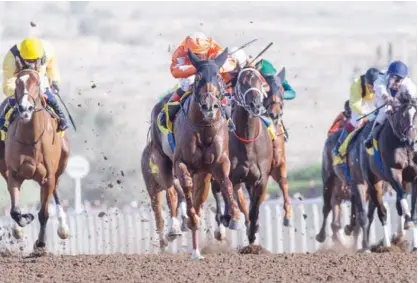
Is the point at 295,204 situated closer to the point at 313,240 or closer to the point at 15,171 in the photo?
the point at 313,240

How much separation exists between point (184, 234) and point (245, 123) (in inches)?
270

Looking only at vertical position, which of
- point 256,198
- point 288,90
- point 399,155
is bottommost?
point 256,198

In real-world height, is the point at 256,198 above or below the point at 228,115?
below

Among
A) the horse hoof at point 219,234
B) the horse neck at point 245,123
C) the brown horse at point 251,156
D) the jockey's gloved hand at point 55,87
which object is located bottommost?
the horse hoof at point 219,234

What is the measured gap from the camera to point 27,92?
1266 centimetres

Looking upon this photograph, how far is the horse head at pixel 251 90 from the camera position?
12.9 m

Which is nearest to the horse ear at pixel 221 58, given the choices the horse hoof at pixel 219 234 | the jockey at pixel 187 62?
the jockey at pixel 187 62

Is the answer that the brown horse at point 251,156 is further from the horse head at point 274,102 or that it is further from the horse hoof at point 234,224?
the horse hoof at point 234,224

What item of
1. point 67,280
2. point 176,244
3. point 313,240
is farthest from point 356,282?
point 176,244

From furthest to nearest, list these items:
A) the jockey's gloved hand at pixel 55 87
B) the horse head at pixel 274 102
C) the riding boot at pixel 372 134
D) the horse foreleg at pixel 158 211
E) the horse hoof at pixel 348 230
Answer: the horse hoof at pixel 348 230 < the horse foreleg at pixel 158 211 < the riding boot at pixel 372 134 < the horse head at pixel 274 102 < the jockey's gloved hand at pixel 55 87

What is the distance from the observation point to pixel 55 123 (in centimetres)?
1359

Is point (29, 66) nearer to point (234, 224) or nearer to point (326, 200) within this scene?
point (234, 224)

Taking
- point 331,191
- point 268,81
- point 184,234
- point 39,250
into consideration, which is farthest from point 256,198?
point 184,234

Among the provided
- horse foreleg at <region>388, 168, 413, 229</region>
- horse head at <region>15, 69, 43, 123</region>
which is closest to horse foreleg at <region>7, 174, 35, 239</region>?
horse head at <region>15, 69, 43, 123</region>
